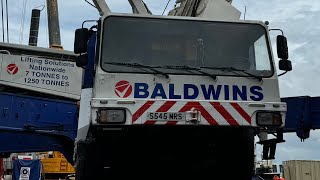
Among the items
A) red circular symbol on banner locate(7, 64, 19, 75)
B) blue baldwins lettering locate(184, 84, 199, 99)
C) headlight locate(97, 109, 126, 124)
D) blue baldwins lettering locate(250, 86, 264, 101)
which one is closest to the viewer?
headlight locate(97, 109, 126, 124)

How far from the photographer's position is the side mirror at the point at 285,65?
20.7 ft

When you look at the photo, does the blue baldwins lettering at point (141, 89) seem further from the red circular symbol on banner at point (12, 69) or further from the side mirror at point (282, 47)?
the red circular symbol on banner at point (12, 69)

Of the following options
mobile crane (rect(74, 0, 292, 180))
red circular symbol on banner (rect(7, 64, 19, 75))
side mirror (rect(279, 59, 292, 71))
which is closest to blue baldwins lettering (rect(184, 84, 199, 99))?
A: mobile crane (rect(74, 0, 292, 180))

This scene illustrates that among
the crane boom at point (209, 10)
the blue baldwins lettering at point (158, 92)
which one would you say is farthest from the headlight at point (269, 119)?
the crane boom at point (209, 10)

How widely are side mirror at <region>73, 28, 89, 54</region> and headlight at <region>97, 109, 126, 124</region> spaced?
99 centimetres

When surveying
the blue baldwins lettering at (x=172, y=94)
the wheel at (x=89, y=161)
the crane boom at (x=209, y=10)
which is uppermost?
the crane boom at (x=209, y=10)

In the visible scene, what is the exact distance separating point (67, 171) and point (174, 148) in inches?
729

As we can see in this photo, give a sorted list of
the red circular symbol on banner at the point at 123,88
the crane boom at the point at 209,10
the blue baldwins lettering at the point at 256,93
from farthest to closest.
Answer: the crane boom at the point at 209,10
the blue baldwins lettering at the point at 256,93
the red circular symbol on banner at the point at 123,88

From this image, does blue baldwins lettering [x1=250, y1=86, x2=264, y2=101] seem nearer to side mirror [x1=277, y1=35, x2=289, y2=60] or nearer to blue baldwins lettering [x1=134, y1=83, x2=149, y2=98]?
side mirror [x1=277, y1=35, x2=289, y2=60]

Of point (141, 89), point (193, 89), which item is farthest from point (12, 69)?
point (193, 89)

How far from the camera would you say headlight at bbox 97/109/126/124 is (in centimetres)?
546

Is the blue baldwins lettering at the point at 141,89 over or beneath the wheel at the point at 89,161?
over

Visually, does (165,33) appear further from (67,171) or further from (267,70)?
(67,171)

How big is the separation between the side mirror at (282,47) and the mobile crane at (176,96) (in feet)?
0.04
